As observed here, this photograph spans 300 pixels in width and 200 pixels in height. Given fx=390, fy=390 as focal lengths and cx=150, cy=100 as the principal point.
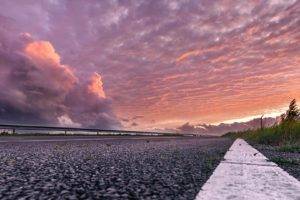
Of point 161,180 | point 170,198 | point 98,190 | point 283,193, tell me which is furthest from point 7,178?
point 283,193

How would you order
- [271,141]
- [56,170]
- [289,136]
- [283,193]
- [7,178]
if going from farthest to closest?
1. [271,141]
2. [289,136]
3. [56,170]
4. [7,178]
5. [283,193]

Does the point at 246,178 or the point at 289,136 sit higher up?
the point at 289,136

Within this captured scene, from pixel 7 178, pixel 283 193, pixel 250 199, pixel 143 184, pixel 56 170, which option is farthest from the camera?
pixel 56 170

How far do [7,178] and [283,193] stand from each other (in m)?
2.75

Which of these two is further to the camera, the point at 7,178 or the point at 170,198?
the point at 7,178

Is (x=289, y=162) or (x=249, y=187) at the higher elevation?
(x=289, y=162)

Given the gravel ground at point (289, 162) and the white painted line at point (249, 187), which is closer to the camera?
the white painted line at point (249, 187)

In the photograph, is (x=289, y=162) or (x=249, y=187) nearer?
(x=249, y=187)

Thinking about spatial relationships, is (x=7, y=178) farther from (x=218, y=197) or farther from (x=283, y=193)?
(x=283, y=193)

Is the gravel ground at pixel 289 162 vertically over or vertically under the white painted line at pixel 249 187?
over

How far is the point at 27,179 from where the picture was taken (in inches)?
159

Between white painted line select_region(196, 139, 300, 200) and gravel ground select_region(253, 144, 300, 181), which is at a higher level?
gravel ground select_region(253, 144, 300, 181)

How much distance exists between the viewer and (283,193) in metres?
3.35

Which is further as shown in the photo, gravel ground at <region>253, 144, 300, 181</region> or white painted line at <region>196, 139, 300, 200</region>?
gravel ground at <region>253, 144, 300, 181</region>
